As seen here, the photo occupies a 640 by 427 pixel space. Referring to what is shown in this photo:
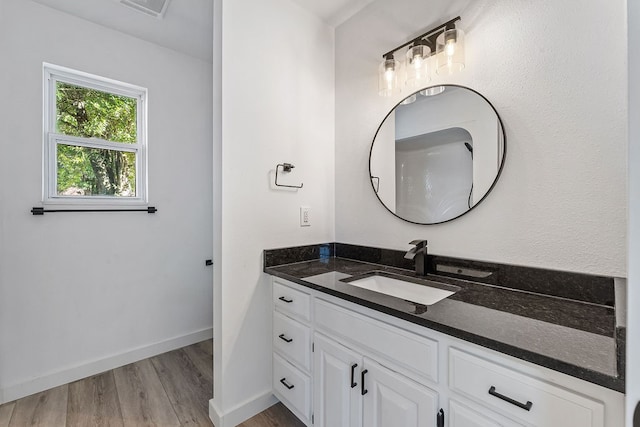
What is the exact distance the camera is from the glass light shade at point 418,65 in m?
1.51

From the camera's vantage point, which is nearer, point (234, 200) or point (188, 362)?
→ point (234, 200)

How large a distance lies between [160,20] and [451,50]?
6.49 feet

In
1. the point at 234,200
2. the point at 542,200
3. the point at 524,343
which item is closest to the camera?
the point at 524,343

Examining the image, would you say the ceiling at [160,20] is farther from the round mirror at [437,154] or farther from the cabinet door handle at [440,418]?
the cabinet door handle at [440,418]

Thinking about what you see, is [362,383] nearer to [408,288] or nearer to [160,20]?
[408,288]

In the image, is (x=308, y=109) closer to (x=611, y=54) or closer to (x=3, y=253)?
(x=611, y=54)

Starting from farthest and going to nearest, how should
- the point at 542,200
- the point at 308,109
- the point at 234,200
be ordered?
the point at 308,109, the point at 234,200, the point at 542,200

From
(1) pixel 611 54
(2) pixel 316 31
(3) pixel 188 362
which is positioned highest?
(2) pixel 316 31

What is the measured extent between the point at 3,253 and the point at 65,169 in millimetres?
635

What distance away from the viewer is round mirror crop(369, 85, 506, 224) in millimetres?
1333

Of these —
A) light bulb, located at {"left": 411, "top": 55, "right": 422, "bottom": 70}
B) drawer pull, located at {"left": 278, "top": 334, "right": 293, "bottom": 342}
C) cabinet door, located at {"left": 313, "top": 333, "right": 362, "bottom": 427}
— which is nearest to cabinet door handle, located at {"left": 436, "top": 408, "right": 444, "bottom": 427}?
cabinet door, located at {"left": 313, "top": 333, "right": 362, "bottom": 427}

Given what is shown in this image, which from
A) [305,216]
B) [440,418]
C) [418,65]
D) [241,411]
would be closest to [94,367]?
[241,411]

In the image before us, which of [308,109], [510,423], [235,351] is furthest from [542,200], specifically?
[235,351]

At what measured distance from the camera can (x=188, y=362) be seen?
223 cm
